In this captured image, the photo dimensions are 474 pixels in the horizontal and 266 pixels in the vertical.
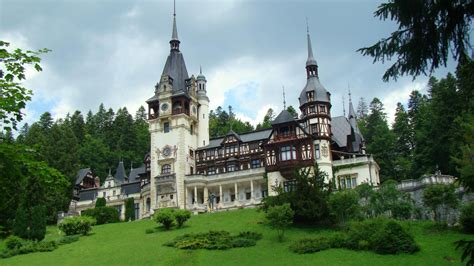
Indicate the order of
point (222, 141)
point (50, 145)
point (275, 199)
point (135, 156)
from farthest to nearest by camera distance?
point (135, 156) → point (50, 145) → point (222, 141) → point (275, 199)

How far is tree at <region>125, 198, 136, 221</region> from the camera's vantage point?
6769 cm

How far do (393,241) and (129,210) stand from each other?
4226 centimetres

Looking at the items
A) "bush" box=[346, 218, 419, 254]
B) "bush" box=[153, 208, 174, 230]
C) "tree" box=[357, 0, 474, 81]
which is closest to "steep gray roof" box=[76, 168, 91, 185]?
"bush" box=[153, 208, 174, 230]

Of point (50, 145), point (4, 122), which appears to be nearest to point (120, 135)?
point (50, 145)

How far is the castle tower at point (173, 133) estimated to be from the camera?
65.4 meters

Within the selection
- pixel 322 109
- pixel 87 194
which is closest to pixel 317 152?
pixel 322 109

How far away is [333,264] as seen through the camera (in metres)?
31.4

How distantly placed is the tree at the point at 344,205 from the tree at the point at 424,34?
29763 millimetres

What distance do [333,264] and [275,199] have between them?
12451 millimetres

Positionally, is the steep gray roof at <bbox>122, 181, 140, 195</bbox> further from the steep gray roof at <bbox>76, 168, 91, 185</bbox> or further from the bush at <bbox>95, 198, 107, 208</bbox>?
the steep gray roof at <bbox>76, 168, 91, 185</bbox>

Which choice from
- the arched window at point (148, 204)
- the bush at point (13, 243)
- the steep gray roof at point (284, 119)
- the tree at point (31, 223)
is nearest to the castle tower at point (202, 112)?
the arched window at point (148, 204)

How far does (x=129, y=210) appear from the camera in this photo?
6812 cm

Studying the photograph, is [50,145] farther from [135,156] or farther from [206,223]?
[206,223]

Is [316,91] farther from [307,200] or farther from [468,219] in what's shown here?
[468,219]
